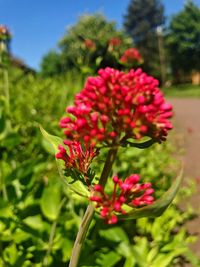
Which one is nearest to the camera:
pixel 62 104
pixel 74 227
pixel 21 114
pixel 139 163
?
pixel 74 227

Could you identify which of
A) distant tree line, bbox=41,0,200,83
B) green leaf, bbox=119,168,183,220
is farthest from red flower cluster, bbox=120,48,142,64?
distant tree line, bbox=41,0,200,83

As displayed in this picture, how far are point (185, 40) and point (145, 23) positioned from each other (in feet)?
29.1

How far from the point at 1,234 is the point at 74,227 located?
40 centimetres

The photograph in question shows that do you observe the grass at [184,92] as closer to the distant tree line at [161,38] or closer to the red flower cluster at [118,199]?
the distant tree line at [161,38]

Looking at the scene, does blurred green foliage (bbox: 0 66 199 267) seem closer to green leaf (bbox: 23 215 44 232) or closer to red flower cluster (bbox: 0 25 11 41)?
green leaf (bbox: 23 215 44 232)

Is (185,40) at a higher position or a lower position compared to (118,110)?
higher

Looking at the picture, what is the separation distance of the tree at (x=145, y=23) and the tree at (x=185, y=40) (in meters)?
2.94

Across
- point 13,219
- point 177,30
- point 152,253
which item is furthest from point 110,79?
point 177,30

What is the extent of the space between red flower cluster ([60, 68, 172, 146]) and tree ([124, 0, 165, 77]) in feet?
175

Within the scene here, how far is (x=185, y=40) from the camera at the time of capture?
50938 millimetres

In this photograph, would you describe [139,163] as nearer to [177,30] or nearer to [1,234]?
[1,234]

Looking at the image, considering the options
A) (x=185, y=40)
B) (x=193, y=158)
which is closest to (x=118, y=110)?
(x=193, y=158)

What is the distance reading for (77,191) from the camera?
1206mm

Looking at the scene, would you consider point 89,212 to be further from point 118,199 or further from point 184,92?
point 184,92
